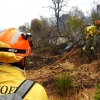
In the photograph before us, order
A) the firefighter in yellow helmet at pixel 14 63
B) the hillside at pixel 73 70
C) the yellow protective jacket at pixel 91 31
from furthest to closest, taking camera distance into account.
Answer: the yellow protective jacket at pixel 91 31 < the hillside at pixel 73 70 < the firefighter in yellow helmet at pixel 14 63

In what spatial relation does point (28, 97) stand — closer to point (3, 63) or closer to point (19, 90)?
point (19, 90)

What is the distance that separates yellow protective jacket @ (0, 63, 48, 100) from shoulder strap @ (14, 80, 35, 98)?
2cm

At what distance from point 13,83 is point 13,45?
0.98ft

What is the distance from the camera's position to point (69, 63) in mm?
11930

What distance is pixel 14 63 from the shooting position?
5.20 feet

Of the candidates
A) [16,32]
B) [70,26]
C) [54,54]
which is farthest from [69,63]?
[16,32]

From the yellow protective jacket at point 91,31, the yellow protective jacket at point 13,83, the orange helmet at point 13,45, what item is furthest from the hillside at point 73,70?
the yellow protective jacket at point 13,83

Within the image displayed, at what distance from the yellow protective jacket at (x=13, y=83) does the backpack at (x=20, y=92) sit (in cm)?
2

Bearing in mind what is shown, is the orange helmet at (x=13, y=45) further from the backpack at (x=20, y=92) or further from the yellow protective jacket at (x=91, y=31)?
the yellow protective jacket at (x=91, y=31)

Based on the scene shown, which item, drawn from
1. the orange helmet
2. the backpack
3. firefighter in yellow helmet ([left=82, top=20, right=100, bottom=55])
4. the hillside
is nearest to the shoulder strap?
the backpack

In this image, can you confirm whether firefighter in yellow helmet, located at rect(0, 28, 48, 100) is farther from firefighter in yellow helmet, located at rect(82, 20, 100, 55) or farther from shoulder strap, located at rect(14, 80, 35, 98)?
firefighter in yellow helmet, located at rect(82, 20, 100, 55)

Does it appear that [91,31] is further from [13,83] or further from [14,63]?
[13,83]

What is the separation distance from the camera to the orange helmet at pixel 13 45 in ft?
4.96

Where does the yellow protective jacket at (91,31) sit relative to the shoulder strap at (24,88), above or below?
below
